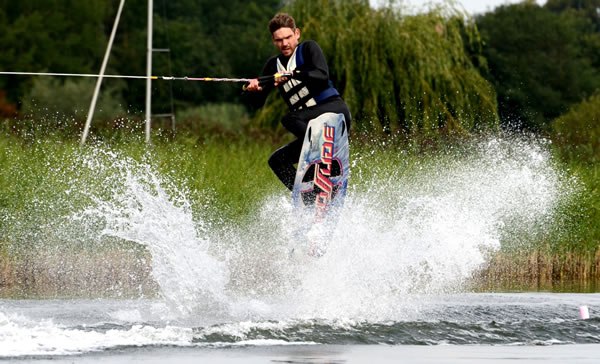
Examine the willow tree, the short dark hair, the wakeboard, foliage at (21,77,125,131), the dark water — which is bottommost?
the dark water

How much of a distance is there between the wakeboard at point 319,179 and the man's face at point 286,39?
0.57m

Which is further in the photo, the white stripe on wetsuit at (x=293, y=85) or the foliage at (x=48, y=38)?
the foliage at (x=48, y=38)

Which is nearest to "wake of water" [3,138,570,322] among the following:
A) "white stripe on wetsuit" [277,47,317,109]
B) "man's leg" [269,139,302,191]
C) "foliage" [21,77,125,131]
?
"man's leg" [269,139,302,191]

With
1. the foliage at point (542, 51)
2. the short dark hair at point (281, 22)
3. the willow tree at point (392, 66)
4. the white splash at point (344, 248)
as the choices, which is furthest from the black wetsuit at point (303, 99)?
the foliage at point (542, 51)

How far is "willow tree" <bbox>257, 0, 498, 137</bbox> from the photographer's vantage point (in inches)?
1112

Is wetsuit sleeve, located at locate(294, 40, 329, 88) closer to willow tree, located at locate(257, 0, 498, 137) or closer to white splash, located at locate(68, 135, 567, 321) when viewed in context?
white splash, located at locate(68, 135, 567, 321)

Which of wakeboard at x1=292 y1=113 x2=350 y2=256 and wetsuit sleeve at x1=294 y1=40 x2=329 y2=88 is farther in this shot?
wakeboard at x1=292 y1=113 x2=350 y2=256

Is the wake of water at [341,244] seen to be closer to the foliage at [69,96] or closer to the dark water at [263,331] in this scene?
the dark water at [263,331]

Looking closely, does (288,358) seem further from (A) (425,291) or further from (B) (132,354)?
(A) (425,291)

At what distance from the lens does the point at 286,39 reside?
11.0m

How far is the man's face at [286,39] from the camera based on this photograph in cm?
1095

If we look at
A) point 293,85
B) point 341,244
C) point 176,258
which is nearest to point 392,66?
point 341,244

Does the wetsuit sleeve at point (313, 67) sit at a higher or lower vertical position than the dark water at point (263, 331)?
higher

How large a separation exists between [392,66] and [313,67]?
729 inches
